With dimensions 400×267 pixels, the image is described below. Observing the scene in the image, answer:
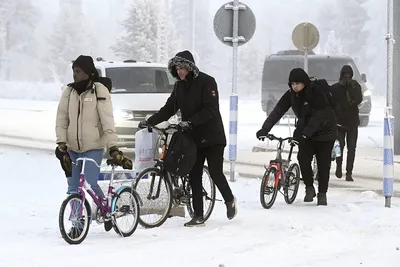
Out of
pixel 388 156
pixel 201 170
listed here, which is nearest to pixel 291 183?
pixel 388 156

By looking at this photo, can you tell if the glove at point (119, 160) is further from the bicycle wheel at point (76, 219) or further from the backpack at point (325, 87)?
the backpack at point (325, 87)

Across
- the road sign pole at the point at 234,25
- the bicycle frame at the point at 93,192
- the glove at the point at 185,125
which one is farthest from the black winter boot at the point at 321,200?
the bicycle frame at the point at 93,192

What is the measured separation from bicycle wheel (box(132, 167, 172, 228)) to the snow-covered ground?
0.43 ft

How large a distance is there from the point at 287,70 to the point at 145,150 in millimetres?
21757

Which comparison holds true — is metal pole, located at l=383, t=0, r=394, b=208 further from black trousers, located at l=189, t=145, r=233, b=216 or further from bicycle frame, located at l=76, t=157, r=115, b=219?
bicycle frame, located at l=76, t=157, r=115, b=219

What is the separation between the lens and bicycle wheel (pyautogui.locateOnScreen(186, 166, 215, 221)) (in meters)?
9.30

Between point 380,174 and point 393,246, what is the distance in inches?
281

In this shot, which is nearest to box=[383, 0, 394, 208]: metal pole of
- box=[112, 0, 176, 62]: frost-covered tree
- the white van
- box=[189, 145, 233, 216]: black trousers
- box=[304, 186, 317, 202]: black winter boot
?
box=[304, 186, 317, 202]: black winter boot

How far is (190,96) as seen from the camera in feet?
29.0

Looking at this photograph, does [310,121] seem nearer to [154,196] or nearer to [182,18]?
[154,196]

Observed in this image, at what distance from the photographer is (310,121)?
422 inches

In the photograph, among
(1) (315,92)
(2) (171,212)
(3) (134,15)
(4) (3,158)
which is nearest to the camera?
(2) (171,212)

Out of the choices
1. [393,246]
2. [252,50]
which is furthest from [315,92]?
[252,50]

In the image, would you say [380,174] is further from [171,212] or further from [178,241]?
[178,241]
